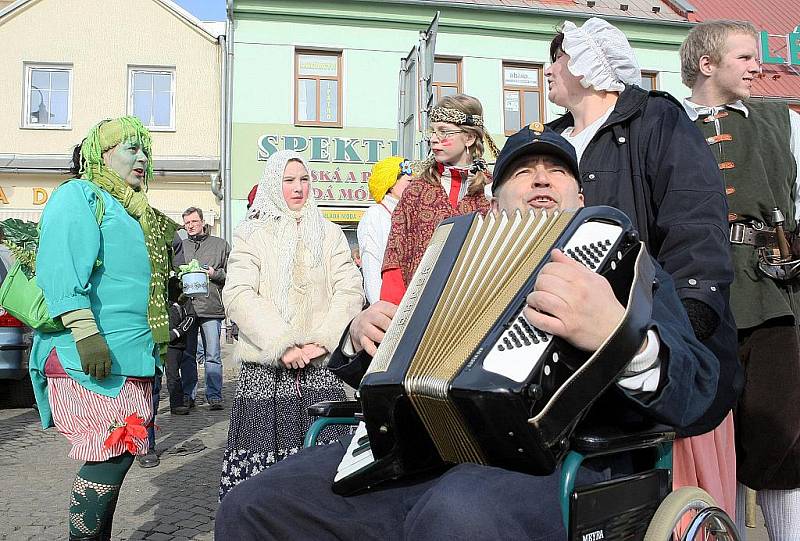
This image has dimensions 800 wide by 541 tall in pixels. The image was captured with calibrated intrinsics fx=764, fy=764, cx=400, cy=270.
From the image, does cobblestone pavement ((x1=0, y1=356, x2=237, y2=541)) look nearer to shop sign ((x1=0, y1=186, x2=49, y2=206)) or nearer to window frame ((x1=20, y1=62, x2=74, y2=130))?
shop sign ((x1=0, y1=186, x2=49, y2=206))

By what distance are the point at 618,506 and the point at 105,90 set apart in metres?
19.0

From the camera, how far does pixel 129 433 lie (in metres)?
3.25

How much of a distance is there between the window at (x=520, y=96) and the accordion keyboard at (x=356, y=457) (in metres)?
17.0

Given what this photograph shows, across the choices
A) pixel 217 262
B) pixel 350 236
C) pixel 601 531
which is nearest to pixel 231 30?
pixel 350 236

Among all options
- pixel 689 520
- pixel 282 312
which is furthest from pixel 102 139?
pixel 689 520

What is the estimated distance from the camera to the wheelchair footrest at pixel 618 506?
165 centimetres

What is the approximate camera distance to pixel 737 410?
290 centimetres

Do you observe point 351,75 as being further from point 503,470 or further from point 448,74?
point 503,470

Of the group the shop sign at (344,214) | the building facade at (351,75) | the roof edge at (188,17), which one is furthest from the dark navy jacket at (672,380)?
the roof edge at (188,17)

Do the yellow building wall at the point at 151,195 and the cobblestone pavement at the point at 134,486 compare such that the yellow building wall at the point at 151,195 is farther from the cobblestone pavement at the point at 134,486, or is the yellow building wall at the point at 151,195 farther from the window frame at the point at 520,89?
the cobblestone pavement at the point at 134,486

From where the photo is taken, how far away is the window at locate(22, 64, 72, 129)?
1833cm

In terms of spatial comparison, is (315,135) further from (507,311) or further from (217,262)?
(507,311)

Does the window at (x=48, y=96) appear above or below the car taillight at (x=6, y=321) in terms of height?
above

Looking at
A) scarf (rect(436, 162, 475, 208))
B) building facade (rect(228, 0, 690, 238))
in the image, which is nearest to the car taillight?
scarf (rect(436, 162, 475, 208))
